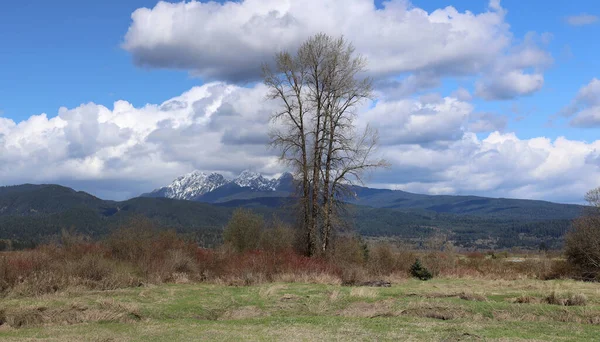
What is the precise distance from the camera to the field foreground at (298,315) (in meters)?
13.9

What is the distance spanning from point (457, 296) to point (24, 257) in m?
19.5

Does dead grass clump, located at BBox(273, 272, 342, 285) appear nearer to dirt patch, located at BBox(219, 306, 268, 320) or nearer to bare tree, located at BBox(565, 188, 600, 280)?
dirt patch, located at BBox(219, 306, 268, 320)

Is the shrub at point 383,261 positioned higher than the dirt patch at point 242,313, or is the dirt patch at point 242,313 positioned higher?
the dirt patch at point 242,313

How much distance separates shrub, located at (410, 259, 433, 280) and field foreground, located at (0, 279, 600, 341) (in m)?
10.1

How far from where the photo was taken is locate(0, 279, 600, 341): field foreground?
45.6ft

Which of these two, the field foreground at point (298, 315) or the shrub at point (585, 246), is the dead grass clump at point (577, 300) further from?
the shrub at point (585, 246)

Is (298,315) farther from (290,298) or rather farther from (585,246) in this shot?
(585,246)

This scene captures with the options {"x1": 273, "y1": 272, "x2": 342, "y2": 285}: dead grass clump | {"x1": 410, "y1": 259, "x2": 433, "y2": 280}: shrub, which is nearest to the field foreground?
{"x1": 273, "y1": 272, "x2": 342, "y2": 285}: dead grass clump

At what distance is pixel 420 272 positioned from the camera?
32.4 m

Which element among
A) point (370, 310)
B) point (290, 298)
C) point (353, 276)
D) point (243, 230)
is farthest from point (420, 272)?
point (243, 230)

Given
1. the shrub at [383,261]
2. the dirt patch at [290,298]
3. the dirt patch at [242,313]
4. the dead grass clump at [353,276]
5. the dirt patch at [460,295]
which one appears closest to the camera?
the dirt patch at [242,313]

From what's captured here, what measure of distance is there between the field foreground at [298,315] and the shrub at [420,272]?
1005 centimetres

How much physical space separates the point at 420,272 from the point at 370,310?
15.6m

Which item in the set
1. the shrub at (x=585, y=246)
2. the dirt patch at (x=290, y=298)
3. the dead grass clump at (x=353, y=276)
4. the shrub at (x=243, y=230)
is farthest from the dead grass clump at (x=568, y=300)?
the shrub at (x=243, y=230)
